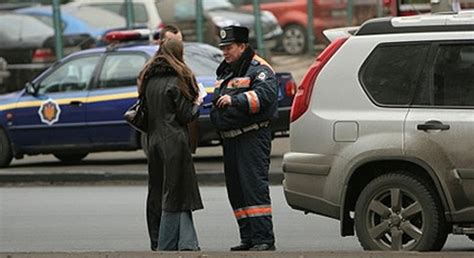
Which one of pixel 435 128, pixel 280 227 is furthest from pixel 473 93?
pixel 280 227

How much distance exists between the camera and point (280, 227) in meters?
12.8

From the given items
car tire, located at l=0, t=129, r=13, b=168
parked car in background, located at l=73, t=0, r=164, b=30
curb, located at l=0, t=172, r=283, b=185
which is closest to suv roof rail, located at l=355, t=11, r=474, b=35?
curb, located at l=0, t=172, r=283, b=185

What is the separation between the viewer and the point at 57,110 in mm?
18672

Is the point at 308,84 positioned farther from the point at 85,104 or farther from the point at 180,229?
the point at 85,104

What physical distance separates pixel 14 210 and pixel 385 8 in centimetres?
955

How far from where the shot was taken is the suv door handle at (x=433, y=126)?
31.7ft

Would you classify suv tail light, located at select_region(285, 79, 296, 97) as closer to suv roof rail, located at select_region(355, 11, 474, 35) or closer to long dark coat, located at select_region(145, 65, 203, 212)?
suv roof rail, located at select_region(355, 11, 474, 35)

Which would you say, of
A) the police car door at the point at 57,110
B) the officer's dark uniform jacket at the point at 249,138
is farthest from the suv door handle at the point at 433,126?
the police car door at the point at 57,110

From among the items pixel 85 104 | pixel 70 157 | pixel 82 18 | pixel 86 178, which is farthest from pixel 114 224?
pixel 82 18

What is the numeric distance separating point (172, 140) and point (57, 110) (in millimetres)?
8759

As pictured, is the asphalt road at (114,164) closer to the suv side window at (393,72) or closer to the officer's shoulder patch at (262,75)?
the officer's shoulder patch at (262,75)

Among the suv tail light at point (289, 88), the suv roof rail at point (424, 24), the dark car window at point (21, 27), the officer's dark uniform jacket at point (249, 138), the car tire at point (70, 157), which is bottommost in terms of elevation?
the car tire at point (70, 157)

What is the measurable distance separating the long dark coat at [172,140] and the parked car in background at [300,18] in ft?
48.4

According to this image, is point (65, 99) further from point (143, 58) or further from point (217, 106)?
point (217, 106)
